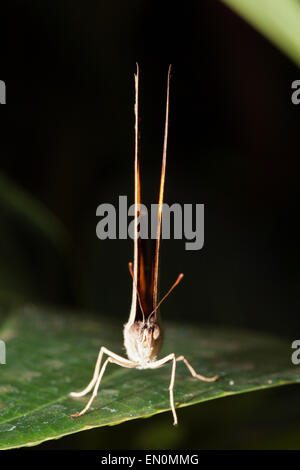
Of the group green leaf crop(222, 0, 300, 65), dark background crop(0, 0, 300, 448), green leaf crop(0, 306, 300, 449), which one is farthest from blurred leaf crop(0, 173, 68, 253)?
green leaf crop(222, 0, 300, 65)

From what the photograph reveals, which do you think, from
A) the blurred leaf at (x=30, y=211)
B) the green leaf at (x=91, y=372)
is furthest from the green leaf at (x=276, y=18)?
the blurred leaf at (x=30, y=211)

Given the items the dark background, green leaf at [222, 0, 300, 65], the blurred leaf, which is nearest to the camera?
green leaf at [222, 0, 300, 65]

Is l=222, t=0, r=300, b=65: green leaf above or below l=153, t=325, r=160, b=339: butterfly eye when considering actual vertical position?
above

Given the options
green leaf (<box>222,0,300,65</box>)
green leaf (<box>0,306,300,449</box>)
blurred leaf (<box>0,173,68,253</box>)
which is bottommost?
green leaf (<box>0,306,300,449</box>)

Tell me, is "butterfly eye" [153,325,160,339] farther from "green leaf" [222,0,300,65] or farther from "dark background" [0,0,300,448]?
"dark background" [0,0,300,448]

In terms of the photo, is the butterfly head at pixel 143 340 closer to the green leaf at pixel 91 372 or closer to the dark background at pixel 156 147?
the green leaf at pixel 91 372

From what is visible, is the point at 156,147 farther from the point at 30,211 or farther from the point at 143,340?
the point at 143,340

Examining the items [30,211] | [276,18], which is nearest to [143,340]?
[276,18]

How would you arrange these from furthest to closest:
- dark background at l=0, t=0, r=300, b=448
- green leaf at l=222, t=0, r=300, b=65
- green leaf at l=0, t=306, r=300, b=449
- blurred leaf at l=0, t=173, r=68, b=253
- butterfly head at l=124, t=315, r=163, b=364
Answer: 1. dark background at l=0, t=0, r=300, b=448
2. blurred leaf at l=0, t=173, r=68, b=253
3. butterfly head at l=124, t=315, r=163, b=364
4. green leaf at l=0, t=306, r=300, b=449
5. green leaf at l=222, t=0, r=300, b=65
